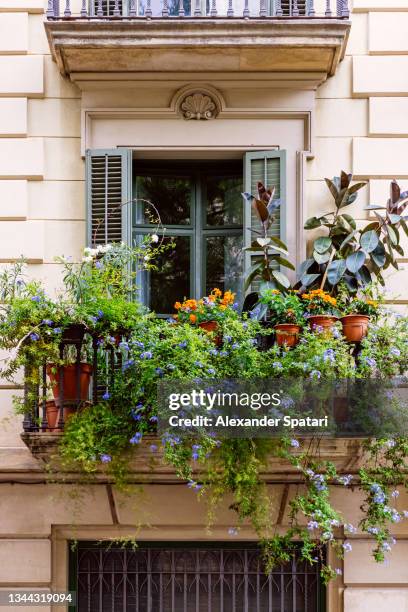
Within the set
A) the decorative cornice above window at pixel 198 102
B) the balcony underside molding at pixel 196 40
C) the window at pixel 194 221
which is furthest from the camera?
the window at pixel 194 221

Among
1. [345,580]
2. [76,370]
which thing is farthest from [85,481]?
[345,580]

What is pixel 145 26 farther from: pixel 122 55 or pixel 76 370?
pixel 76 370

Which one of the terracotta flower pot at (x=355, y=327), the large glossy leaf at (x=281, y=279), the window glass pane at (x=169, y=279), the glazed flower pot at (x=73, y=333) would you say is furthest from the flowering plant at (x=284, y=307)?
the glazed flower pot at (x=73, y=333)

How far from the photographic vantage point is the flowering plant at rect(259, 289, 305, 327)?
1015 centimetres

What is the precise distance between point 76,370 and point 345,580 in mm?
3036

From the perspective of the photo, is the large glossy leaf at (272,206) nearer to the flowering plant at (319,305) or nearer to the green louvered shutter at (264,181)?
the green louvered shutter at (264,181)

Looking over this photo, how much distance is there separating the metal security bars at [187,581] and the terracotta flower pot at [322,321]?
7.31ft

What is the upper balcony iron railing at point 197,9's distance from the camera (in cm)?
1093

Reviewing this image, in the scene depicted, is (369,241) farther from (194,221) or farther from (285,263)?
(194,221)

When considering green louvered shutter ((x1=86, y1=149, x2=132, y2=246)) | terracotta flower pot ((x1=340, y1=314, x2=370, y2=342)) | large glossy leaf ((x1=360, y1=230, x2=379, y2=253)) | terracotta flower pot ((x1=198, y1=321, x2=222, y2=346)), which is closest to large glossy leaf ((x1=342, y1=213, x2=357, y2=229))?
large glossy leaf ((x1=360, y1=230, x2=379, y2=253))

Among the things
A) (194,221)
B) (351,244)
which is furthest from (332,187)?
(194,221)

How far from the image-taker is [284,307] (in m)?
10.2

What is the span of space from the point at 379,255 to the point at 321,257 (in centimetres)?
52

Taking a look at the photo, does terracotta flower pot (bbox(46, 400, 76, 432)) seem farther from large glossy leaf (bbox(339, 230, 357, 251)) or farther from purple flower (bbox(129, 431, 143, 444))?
large glossy leaf (bbox(339, 230, 357, 251))
